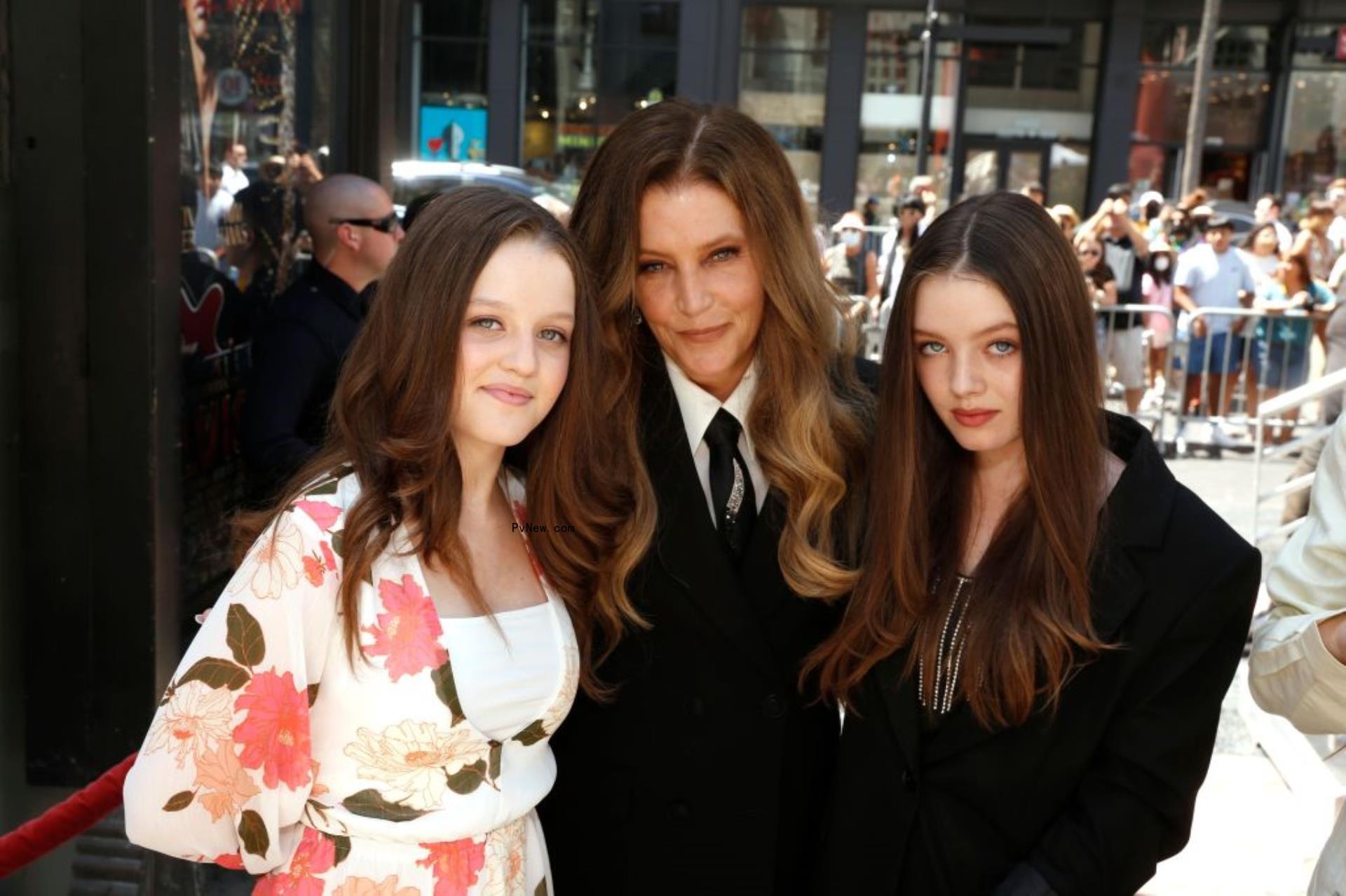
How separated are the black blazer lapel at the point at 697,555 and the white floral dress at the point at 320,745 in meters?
0.60

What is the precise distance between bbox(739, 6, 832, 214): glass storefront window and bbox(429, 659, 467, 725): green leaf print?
23.7 m

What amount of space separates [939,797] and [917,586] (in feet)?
1.20

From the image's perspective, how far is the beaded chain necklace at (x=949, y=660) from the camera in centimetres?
242

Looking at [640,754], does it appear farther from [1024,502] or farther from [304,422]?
[304,422]

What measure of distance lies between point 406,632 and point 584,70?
79.7 ft

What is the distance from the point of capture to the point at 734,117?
9.15 ft

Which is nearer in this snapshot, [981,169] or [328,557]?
[328,557]

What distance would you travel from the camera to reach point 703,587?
2.63m

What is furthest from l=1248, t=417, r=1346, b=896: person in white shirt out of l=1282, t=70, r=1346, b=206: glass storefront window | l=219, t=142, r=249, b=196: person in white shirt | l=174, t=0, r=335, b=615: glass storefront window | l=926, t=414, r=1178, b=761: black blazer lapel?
l=1282, t=70, r=1346, b=206: glass storefront window

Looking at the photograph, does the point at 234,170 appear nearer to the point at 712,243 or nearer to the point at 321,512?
the point at 712,243

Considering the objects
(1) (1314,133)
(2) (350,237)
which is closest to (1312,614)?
(2) (350,237)

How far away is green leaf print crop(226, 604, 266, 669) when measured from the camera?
196 cm

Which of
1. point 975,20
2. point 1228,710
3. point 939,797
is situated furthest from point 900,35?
point 939,797

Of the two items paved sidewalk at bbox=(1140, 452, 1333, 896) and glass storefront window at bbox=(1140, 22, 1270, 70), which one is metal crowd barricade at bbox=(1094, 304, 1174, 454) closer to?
paved sidewalk at bbox=(1140, 452, 1333, 896)
